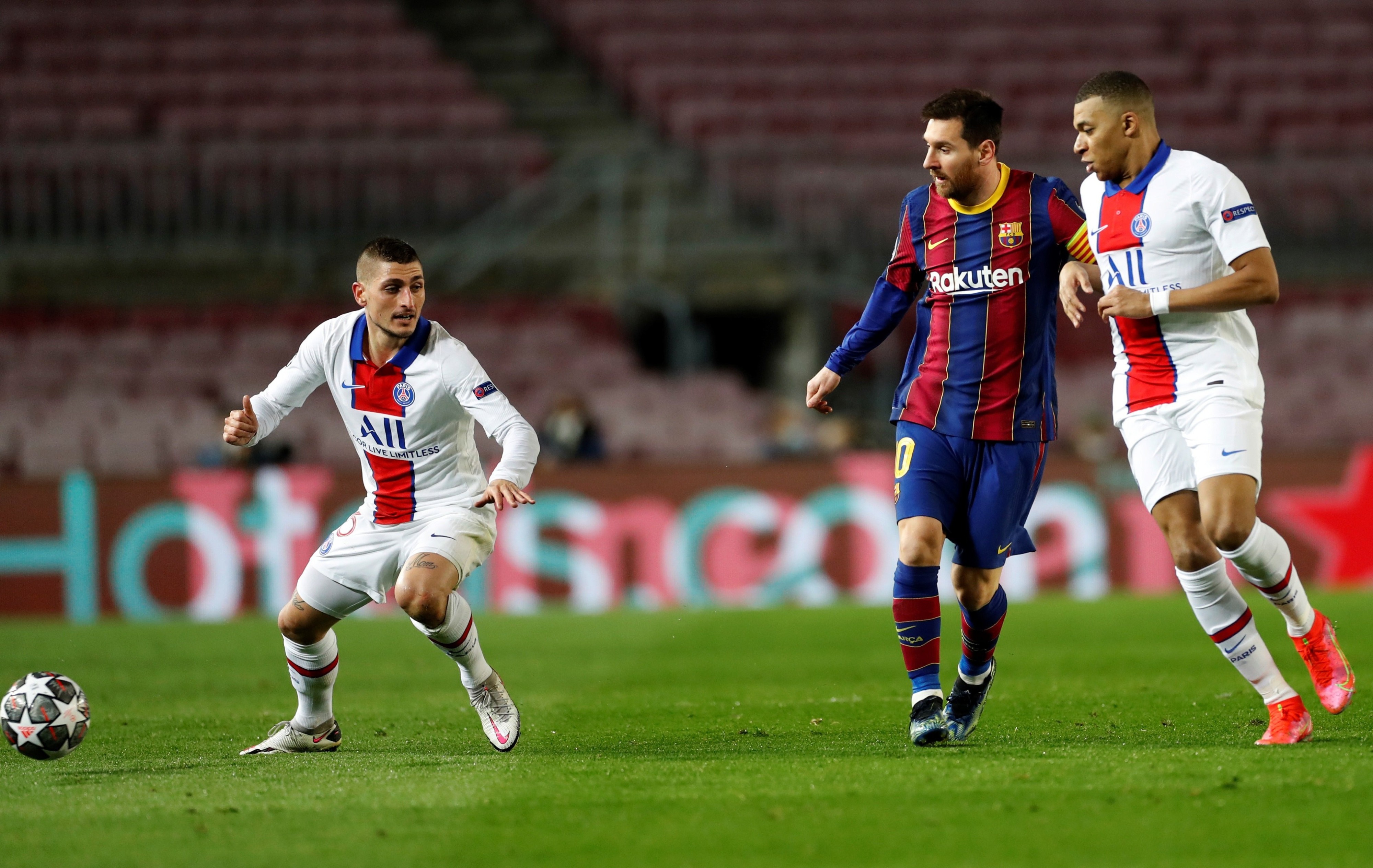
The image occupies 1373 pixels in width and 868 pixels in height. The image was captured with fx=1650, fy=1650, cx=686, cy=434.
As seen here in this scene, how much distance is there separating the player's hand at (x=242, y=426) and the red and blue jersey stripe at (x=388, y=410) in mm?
368

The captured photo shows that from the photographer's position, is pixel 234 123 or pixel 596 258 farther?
pixel 234 123

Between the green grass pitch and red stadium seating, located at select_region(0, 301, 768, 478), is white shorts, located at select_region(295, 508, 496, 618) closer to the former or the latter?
the green grass pitch

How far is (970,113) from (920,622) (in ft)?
5.81

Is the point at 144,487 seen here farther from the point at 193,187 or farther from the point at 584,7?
the point at 584,7

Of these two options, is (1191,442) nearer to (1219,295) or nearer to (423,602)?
(1219,295)

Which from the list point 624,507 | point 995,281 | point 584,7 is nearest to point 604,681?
point 995,281

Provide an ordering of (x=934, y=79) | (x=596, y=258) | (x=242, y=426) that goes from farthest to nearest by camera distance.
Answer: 1. (x=934, y=79)
2. (x=596, y=258)
3. (x=242, y=426)

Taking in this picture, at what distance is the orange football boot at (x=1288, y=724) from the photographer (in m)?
5.42

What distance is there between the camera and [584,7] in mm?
23891

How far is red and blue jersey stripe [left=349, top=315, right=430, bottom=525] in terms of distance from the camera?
607 centimetres

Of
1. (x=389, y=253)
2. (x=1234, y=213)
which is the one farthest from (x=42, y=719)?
(x=1234, y=213)

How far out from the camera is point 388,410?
6078mm

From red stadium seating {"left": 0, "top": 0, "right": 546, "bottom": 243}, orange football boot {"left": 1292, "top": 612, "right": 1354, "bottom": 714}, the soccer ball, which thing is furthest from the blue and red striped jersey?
red stadium seating {"left": 0, "top": 0, "right": 546, "bottom": 243}

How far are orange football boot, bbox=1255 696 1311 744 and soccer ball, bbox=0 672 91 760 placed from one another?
4.11 meters
